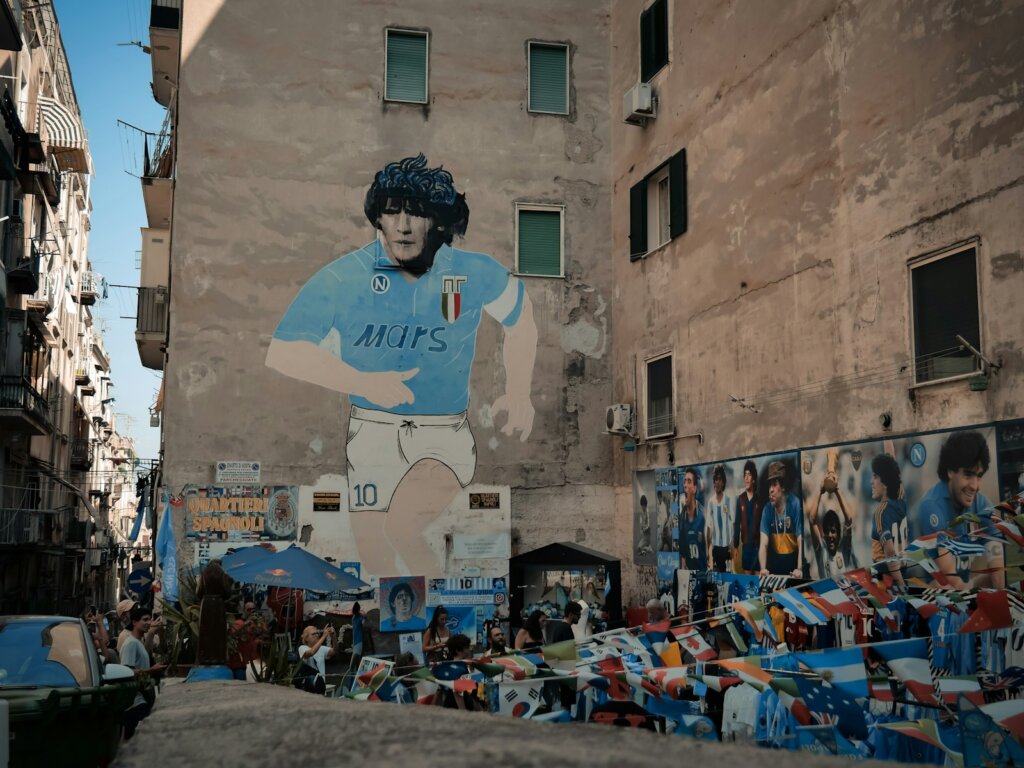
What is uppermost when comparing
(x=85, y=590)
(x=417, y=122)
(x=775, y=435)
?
(x=417, y=122)

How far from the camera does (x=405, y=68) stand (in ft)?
69.4

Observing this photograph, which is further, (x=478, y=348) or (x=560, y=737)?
(x=478, y=348)

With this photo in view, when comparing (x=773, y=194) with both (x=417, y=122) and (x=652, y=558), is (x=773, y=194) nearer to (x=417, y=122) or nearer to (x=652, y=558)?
(x=652, y=558)

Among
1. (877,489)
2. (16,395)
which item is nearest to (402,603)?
(877,489)

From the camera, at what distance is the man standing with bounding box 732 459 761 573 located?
1542 centimetres

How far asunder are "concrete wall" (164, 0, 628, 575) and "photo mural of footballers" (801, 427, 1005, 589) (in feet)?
23.5

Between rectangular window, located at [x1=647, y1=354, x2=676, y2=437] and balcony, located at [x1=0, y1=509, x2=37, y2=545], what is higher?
rectangular window, located at [x1=647, y1=354, x2=676, y2=437]

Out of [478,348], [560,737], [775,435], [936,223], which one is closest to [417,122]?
[478,348]

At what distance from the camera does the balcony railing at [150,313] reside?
70.8 feet

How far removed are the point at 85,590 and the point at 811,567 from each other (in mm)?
44589

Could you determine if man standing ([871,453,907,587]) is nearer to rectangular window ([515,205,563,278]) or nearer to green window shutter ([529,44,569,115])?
rectangular window ([515,205,563,278])

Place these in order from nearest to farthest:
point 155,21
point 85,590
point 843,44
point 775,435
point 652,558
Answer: point 843,44
point 775,435
point 652,558
point 155,21
point 85,590

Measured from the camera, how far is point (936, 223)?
40.5 feet

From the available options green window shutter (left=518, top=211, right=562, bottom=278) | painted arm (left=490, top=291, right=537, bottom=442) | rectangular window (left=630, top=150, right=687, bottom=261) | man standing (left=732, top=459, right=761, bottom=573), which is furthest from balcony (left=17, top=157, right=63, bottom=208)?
man standing (left=732, top=459, right=761, bottom=573)
